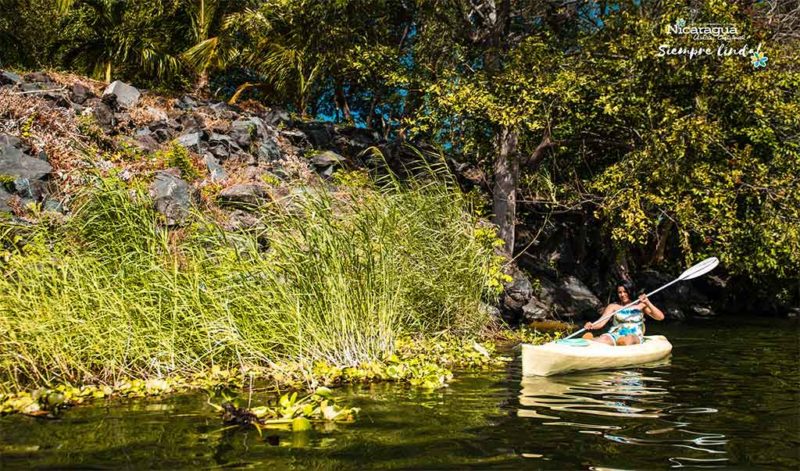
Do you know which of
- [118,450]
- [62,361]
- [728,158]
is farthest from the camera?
[728,158]

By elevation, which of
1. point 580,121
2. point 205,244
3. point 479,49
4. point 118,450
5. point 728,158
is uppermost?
point 479,49

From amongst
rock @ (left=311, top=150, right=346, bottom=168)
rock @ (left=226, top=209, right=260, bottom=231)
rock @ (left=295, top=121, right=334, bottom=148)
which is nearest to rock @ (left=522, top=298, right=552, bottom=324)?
rock @ (left=311, top=150, right=346, bottom=168)

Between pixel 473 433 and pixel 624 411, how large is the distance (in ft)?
5.47

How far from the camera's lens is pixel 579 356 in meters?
7.81

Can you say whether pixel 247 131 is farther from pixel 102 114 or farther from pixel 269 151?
pixel 102 114

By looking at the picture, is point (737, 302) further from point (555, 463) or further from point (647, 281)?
point (555, 463)

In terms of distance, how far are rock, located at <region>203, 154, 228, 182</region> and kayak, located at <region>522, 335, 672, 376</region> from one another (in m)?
8.83

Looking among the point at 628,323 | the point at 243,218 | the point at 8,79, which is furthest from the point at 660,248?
the point at 8,79

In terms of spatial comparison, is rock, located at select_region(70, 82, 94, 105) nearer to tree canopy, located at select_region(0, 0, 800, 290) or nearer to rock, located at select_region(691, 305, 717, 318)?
tree canopy, located at select_region(0, 0, 800, 290)

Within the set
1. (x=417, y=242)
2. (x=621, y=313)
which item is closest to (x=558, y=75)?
(x=621, y=313)

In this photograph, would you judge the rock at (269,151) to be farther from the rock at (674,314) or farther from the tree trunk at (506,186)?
the rock at (674,314)

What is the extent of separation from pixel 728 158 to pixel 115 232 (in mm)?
13419

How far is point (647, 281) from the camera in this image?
21.8 meters

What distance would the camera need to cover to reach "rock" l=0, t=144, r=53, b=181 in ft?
36.3
